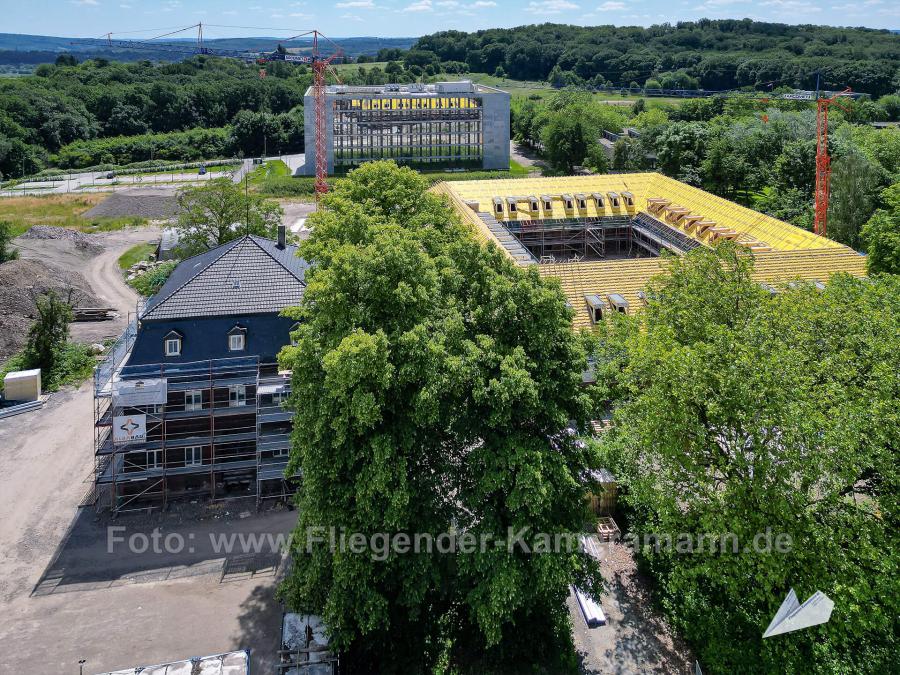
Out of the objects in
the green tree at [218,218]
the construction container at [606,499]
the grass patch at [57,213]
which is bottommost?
the construction container at [606,499]

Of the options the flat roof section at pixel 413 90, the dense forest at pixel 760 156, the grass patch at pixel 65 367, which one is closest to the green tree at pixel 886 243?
the dense forest at pixel 760 156

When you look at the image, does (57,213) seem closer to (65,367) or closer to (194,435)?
(65,367)

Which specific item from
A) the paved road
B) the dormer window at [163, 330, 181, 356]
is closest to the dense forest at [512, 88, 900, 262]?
the dormer window at [163, 330, 181, 356]

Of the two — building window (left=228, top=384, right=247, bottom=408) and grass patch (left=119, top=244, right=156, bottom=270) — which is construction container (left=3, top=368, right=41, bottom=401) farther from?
grass patch (left=119, top=244, right=156, bottom=270)

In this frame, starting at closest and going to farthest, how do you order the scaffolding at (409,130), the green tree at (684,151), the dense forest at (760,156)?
the dense forest at (760,156)
the green tree at (684,151)
the scaffolding at (409,130)

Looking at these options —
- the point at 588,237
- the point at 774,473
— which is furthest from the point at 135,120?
the point at 774,473

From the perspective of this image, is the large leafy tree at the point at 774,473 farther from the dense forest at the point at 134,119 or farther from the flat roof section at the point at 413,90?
the dense forest at the point at 134,119
